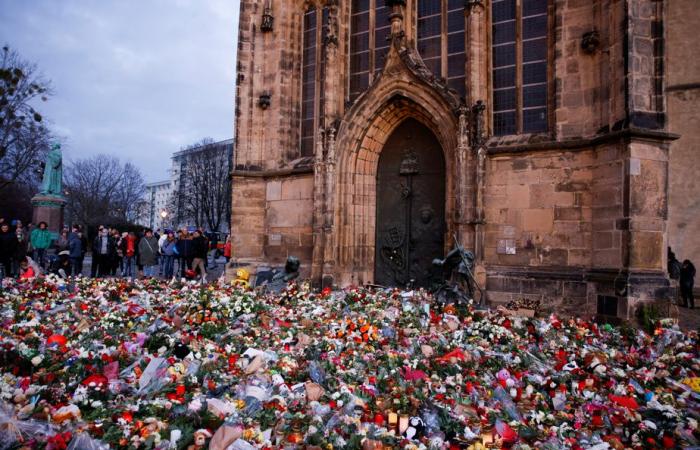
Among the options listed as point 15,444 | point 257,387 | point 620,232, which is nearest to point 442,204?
point 620,232

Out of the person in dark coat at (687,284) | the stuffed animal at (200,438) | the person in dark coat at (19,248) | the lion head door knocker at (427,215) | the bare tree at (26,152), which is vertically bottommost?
the stuffed animal at (200,438)

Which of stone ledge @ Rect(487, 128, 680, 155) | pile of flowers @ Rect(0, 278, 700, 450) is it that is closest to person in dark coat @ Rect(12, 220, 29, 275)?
pile of flowers @ Rect(0, 278, 700, 450)

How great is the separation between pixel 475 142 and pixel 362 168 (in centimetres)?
296

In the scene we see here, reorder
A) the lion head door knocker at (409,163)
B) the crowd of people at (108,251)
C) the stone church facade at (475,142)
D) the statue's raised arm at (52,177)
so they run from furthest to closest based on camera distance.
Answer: the statue's raised arm at (52,177)
the crowd of people at (108,251)
the lion head door knocker at (409,163)
the stone church facade at (475,142)

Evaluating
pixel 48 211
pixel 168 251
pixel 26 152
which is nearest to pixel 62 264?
pixel 168 251

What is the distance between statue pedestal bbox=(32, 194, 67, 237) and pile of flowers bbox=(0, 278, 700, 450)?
11.9m

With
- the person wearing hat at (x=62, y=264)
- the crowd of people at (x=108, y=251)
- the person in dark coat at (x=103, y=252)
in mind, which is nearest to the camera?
the crowd of people at (x=108, y=251)

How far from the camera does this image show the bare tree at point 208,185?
4178 cm

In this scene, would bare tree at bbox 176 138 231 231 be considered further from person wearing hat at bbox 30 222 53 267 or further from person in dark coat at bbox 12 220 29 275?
person wearing hat at bbox 30 222 53 267

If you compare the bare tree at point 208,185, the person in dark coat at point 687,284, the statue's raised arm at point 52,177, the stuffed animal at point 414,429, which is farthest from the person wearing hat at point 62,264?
Result: the bare tree at point 208,185

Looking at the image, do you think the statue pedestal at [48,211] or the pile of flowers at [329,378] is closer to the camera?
the pile of flowers at [329,378]

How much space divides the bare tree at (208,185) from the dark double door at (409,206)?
100 ft

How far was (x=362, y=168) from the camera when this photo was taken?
11781 mm

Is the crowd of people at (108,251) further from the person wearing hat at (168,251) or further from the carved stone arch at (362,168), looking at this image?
the carved stone arch at (362,168)
